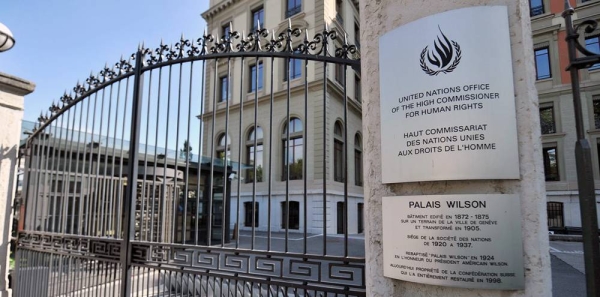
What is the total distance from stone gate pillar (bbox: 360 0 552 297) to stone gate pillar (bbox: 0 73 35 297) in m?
5.34

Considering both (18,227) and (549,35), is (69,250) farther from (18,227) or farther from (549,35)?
(549,35)

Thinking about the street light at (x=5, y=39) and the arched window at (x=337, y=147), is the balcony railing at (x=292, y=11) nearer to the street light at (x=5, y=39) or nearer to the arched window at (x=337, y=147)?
the arched window at (x=337, y=147)

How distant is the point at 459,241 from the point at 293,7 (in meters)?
20.7

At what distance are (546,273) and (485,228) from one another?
36 centimetres

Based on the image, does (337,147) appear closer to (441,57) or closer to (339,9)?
(339,9)

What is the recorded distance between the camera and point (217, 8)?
22.7 m

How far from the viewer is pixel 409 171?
2066mm

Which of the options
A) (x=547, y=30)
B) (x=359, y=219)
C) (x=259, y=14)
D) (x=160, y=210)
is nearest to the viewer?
(x=160, y=210)

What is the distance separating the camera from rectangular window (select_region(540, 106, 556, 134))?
20656 millimetres

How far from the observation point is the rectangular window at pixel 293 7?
20453 mm

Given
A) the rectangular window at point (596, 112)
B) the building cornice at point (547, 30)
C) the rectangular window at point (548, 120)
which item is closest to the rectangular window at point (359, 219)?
the rectangular window at point (548, 120)

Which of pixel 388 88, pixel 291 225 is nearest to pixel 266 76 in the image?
pixel 291 225

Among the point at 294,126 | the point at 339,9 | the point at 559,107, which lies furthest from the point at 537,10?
the point at 294,126

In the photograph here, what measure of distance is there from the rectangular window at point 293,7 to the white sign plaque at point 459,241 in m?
20.1
